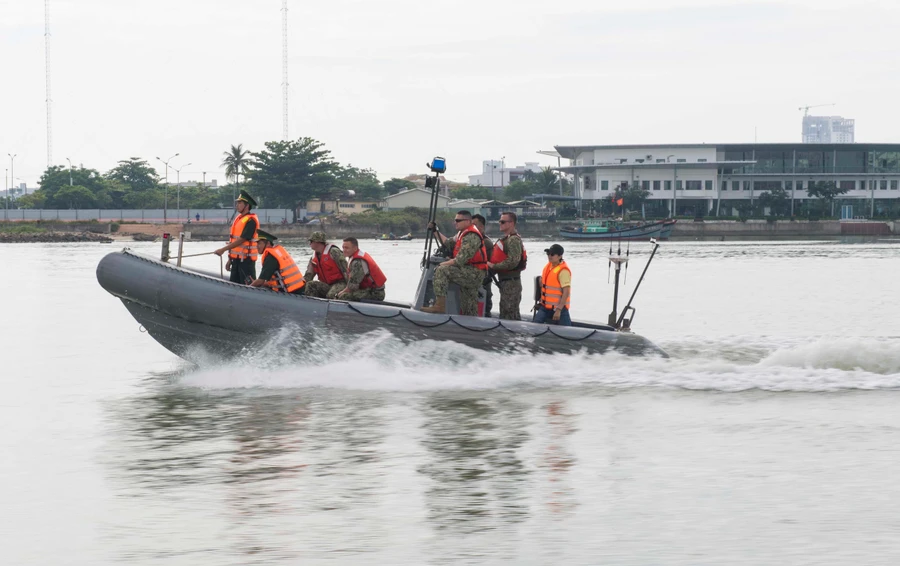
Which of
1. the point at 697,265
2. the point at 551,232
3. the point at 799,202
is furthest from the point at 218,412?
the point at 799,202

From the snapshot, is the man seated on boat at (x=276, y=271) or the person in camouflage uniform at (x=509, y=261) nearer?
the person in camouflage uniform at (x=509, y=261)

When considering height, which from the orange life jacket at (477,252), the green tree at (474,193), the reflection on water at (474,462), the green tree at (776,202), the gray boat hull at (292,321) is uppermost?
the green tree at (474,193)

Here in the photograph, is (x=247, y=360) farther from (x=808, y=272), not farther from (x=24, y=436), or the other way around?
(x=808, y=272)

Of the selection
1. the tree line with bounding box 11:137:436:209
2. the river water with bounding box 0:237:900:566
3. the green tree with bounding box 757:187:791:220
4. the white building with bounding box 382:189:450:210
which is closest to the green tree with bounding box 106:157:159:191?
the tree line with bounding box 11:137:436:209

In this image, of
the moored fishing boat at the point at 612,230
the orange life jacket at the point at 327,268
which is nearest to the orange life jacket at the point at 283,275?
the orange life jacket at the point at 327,268

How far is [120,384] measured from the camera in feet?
41.4

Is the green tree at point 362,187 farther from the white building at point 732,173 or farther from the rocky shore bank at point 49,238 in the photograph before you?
the rocky shore bank at point 49,238

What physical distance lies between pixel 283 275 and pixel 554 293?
113 inches

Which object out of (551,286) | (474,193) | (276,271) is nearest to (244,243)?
(276,271)

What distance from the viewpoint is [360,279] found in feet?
37.9

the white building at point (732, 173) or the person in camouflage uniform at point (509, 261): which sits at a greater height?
the white building at point (732, 173)

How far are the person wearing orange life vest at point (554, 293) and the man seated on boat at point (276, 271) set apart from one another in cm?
260

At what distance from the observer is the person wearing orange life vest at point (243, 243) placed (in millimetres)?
11273

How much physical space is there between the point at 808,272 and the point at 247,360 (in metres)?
31.5
